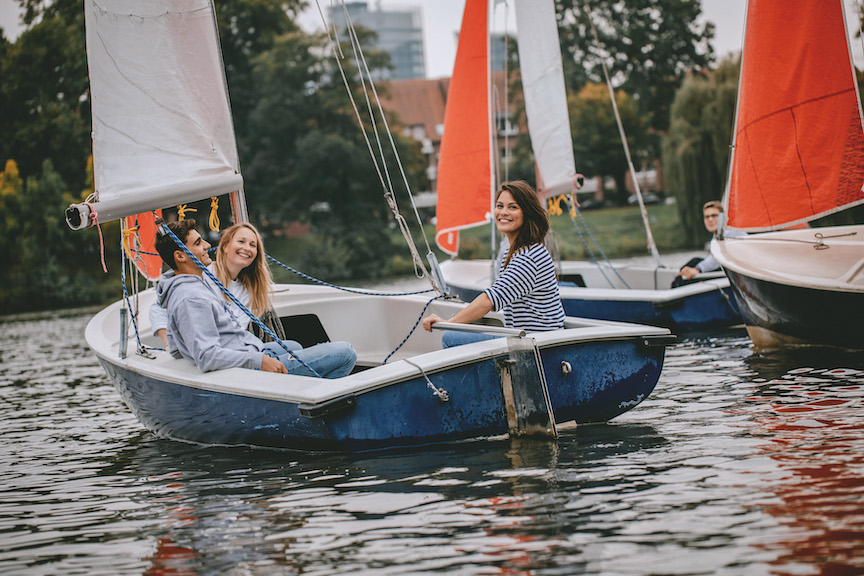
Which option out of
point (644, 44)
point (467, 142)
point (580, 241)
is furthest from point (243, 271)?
point (644, 44)

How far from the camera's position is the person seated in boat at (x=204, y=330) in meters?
5.86

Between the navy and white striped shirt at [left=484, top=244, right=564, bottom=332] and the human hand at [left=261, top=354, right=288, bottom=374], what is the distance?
4.07ft

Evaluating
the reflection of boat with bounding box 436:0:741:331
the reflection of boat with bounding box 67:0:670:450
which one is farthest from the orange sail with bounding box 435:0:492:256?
the reflection of boat with bounding box 67:0:670:450

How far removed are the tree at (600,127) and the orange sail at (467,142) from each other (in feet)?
121

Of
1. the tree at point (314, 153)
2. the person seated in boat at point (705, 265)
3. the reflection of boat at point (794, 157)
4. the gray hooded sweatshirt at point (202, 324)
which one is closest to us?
the gray hooded sweatshirt at point (202, 324)

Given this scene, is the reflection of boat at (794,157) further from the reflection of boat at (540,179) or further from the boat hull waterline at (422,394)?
the boat hull waterline at (422,394)

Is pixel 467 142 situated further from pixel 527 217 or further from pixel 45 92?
pixel 45 92

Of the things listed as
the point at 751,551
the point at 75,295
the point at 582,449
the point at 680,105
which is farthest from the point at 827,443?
the point at 75,295

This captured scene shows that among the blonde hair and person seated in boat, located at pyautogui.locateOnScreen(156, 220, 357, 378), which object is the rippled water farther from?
the blonde hair

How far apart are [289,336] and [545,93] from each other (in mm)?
5807

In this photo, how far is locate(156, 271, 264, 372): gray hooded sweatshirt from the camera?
5832 millimetres

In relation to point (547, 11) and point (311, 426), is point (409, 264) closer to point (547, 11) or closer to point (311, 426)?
point (547, 11)

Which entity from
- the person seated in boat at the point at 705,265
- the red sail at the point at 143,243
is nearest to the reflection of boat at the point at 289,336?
the red sail at the point at 143,243

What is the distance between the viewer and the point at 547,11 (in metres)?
12.7
